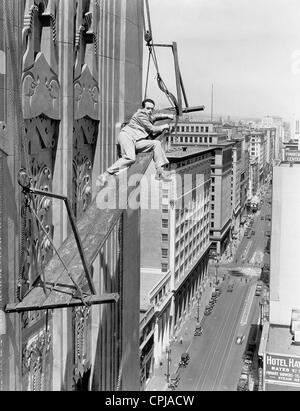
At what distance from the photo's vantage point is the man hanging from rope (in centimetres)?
855

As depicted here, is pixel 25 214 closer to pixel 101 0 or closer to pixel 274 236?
pixel 101 0

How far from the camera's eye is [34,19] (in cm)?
646

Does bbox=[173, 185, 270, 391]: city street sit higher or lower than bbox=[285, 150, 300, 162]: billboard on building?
lower

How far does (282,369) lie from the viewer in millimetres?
36031

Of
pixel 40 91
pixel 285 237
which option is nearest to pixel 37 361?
pixel 40 91

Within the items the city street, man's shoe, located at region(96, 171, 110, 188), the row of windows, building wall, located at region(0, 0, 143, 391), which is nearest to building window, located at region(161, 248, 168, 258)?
the city street

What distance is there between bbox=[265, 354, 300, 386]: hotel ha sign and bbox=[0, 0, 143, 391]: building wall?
27.0 metres

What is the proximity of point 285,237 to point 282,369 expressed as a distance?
12728mm

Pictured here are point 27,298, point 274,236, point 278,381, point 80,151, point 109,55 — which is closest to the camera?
point 27,298

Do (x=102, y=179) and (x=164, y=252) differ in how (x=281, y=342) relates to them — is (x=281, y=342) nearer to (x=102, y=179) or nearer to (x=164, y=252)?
(x=164, y=252)

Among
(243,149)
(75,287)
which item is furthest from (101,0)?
(243,149)

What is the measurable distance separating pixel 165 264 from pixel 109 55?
45.0m
